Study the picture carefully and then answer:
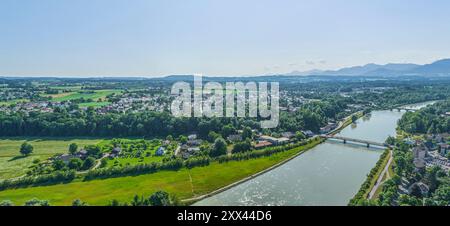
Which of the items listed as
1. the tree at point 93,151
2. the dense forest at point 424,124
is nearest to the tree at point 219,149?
the tree at point 93,151

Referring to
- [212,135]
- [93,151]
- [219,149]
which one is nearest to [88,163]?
[93,151]

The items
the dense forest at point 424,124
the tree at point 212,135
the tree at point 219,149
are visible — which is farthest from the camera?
the dense forest at point 424,124

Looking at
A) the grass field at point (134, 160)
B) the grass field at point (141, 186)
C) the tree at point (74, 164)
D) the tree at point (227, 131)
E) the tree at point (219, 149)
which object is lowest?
the grass field at point (141, 186)

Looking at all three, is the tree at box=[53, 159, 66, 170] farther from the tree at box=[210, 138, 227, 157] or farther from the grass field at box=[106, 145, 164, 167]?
the tree at box=[210, 138, 227, 157]

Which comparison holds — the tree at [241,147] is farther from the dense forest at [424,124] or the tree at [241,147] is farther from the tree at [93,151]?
the dense forest at [424,124]

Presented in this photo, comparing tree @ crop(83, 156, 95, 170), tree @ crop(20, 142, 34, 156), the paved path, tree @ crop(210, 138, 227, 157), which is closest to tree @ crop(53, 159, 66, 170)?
tree @ crop(83, 156, 95, 170)
